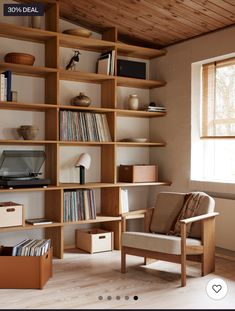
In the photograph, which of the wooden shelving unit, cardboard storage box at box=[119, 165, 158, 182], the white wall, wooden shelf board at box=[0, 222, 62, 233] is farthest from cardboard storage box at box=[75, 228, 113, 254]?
the white wall

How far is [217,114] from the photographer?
183 inches

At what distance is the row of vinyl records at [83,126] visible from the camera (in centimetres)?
450

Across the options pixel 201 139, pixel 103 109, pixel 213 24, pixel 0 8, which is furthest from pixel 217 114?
pixel 0 8

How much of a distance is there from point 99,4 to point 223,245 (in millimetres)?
2801

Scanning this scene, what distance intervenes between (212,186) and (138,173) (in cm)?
88

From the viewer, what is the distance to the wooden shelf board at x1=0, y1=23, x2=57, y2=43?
4109 mm

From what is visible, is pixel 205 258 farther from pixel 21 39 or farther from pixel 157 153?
pixel 21 39

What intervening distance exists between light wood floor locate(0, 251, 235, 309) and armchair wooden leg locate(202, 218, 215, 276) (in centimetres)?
8

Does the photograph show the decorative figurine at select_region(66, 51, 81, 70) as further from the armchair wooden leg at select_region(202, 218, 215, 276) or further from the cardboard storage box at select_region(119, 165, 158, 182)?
the armchair wooden leg at select_region(202, 218, 215, 276)

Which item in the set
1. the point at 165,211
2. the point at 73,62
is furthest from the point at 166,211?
the point at 73,62

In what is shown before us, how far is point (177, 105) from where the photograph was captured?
500 centimetres

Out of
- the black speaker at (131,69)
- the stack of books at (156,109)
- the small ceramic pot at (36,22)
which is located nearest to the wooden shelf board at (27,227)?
the stack of books at (156,109)

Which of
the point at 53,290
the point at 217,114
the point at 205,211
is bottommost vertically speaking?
the point at 53,290

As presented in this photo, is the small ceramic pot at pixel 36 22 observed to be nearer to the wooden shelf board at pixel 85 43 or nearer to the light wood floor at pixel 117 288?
the wooden shelf board at pixel 85 43
